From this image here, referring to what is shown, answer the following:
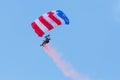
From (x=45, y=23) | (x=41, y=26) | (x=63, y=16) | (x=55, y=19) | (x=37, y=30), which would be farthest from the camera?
(x=55, y=19)

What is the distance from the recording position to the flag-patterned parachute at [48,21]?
3519 cm

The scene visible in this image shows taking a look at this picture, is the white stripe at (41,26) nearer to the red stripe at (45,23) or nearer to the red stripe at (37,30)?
the red stripe at (37,30)

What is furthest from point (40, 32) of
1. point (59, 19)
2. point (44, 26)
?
point (59, 19)

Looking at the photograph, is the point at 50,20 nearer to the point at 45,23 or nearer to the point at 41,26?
the point at 45,23

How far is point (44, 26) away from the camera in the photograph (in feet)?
117

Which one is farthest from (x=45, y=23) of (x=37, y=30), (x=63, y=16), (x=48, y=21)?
(x=63, y=16)

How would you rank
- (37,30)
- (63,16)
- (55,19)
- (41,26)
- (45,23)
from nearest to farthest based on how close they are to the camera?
(63,16) < (41,26) < (37,30) < (45,23) < (55,19)

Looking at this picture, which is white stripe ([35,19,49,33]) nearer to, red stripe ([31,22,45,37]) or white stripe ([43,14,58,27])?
red stripe ([31,22,45,37])

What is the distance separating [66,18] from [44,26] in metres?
3.39

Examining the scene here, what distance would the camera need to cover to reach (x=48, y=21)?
36.0m

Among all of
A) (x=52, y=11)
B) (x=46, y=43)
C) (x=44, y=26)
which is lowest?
(x=46, y=43)

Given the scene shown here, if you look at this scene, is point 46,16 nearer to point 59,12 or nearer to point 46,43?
point 59,12

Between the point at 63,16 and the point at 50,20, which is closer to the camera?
the point at 63,16

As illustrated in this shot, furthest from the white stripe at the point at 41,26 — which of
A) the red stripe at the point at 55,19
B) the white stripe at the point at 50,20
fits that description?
the red stripe at the point at 55,19
